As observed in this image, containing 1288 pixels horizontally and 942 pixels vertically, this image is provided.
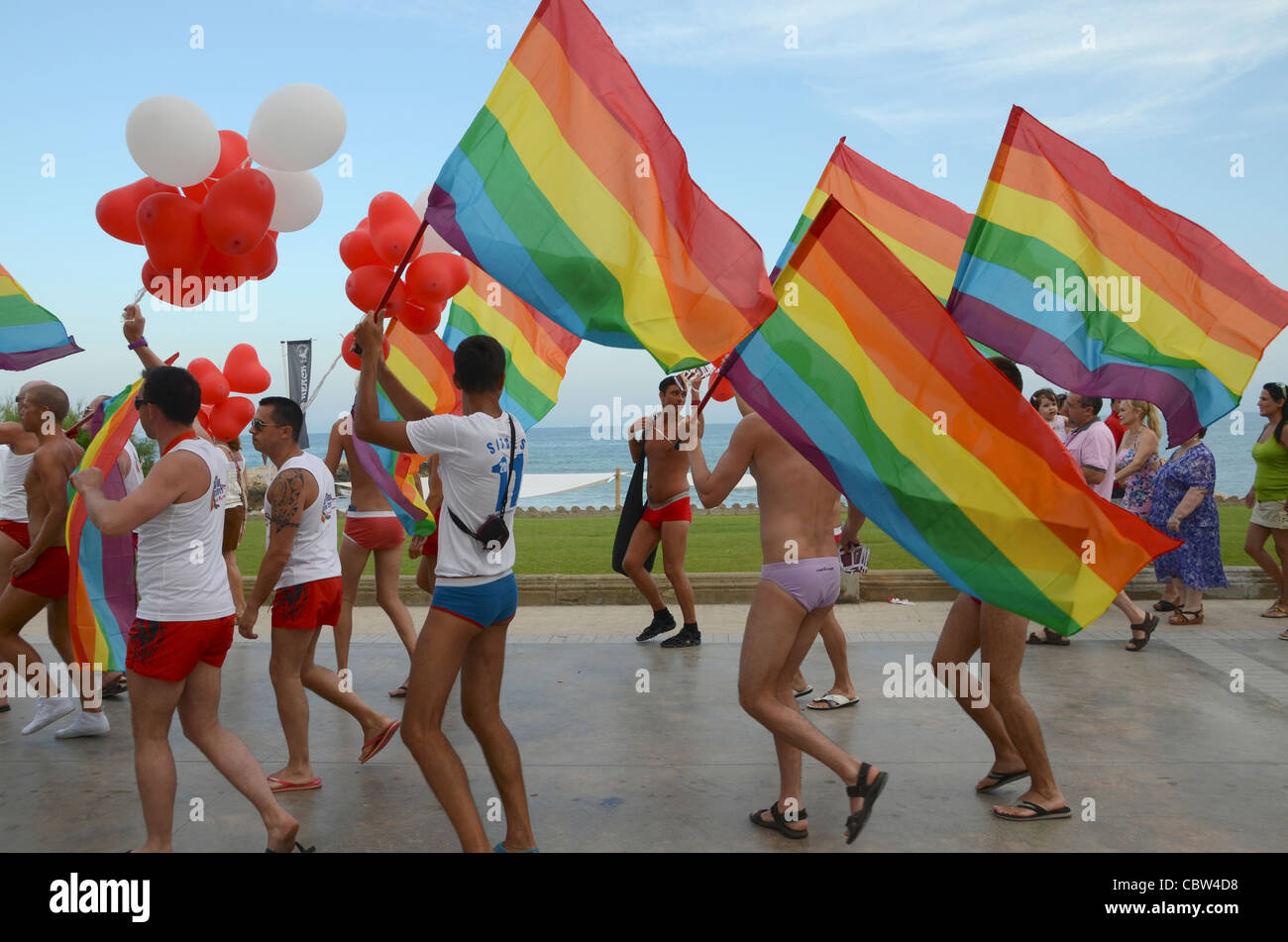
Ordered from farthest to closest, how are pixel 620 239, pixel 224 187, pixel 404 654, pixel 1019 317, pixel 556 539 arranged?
pixel 556 539, pixel 404 654, pixel 1019 317, pixel 224 187, pixel 620 239

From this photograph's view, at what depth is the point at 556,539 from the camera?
45.3 ft

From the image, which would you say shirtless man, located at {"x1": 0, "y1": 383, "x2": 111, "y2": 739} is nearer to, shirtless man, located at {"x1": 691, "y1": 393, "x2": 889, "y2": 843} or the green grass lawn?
shirtless man, located at {"x1": 691, "y1": 393, "x2": 889, "y2": 843}

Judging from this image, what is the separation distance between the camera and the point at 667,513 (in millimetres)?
8133

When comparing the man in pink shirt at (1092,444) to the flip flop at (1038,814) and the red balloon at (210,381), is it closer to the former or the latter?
the flip flop at (1038,814)

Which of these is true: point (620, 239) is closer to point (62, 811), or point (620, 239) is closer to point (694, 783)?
point (694, 783)

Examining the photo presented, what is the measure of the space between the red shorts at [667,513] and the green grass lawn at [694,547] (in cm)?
252

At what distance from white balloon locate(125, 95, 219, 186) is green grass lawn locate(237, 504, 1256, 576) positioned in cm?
565

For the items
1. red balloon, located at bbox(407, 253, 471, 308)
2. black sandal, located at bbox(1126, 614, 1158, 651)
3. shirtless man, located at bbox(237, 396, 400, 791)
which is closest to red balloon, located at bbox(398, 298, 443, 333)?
red balloon, located at bbox(407, 253, 471, 308)

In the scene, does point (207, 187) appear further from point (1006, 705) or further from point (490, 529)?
point (1006, 705)

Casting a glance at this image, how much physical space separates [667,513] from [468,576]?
4297 millimetres

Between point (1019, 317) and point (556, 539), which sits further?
point (556, 539)

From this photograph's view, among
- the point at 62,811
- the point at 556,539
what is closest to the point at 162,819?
the point at 62,811

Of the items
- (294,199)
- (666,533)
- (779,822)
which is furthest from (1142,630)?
(294,199)

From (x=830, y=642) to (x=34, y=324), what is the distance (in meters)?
5.42
